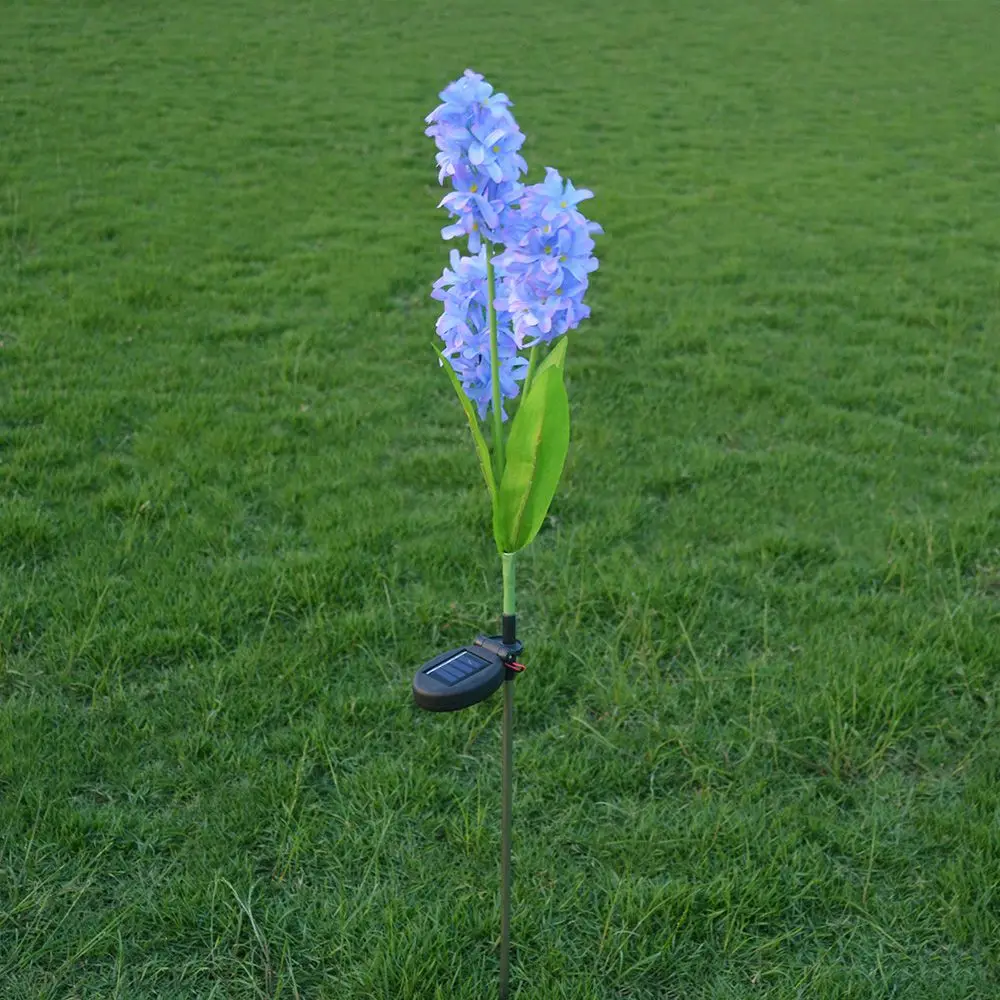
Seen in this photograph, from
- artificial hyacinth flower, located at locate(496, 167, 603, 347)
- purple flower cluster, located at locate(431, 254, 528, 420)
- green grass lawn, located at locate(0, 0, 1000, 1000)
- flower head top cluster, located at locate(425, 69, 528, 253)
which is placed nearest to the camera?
flower head top cluster, located at locate(425, 69, 528, 253)

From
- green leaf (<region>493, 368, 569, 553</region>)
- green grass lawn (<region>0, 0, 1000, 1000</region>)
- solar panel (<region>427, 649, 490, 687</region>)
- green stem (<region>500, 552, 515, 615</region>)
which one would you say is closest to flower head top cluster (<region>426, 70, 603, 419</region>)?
green leaf (<region>493, 368, 569, 553</region>)

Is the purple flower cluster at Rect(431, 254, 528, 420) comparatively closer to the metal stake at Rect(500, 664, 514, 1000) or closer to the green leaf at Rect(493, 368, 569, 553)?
the green leaf at Rect(493, 368, 569, 553)

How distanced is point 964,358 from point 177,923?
13.8ft

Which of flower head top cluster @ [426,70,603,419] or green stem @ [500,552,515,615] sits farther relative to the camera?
green stem @ [500,552,515,615]

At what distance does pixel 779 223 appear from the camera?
22.6 feet

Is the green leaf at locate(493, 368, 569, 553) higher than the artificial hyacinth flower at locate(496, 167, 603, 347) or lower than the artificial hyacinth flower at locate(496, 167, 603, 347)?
lower

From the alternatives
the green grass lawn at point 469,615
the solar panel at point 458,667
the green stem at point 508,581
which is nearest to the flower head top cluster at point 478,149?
the green stem at point 508,581

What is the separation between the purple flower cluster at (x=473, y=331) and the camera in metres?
1.75

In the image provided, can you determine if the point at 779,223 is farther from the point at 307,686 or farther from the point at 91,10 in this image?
the point at 91,10

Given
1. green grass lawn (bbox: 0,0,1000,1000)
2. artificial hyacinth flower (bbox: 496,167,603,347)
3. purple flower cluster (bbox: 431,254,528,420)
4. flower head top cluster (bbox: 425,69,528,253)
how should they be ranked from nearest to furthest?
1. flower head top cluster (bbox: 425,69,528,253)
2. artificial hyacinth flower (bbox: 496,167,603,347)
3. purple flower cluster (bbox: 431,254,528,420)
4. green grass lawn (bbox: 0,0,1000,1000)

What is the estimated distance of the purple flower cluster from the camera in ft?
5.76

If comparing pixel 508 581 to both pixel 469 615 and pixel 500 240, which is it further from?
pixel 469 615

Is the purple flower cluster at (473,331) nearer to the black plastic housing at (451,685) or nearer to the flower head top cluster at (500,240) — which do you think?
the flower head top cluster at (500,240)

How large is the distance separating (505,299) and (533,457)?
27 cm
